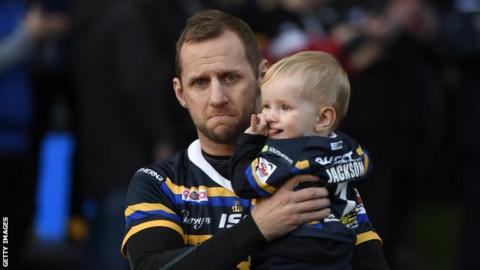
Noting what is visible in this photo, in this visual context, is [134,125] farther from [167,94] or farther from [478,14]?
[478,14]

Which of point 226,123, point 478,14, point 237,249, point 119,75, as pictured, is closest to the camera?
point 237,249

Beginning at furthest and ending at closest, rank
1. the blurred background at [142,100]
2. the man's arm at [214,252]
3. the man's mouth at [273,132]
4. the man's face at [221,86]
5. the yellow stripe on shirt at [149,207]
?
the blurred background at [142,100]
the man's face at [221,86]
the yellow stripe on shirt at [149,207]
the man's mouth at [273,132]
the man's arm at [214,252]

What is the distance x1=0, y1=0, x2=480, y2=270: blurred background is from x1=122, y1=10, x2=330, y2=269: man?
3357 millimetres

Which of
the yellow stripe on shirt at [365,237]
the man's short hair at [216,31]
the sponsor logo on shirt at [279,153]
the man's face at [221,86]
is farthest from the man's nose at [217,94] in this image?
the yellow stripe on shirt at [365,237]

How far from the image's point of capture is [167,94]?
26.2 feet

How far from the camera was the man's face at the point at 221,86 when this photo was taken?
4234 mm

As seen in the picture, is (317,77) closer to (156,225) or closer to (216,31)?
(216,31)

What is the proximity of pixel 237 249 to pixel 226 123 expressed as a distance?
1.81 ft

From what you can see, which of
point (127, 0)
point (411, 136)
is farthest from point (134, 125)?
point (411, 136)

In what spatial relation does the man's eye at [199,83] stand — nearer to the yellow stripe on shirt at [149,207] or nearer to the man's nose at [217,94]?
the man's nose at [217,94]

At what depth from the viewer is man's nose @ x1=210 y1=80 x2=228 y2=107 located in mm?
4191

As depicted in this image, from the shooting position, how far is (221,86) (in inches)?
167

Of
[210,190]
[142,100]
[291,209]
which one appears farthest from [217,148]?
[142,100]

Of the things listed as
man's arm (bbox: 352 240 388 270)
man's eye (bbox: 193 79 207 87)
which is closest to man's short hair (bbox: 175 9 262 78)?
man's eye (bbox: 193 79 207 87)
